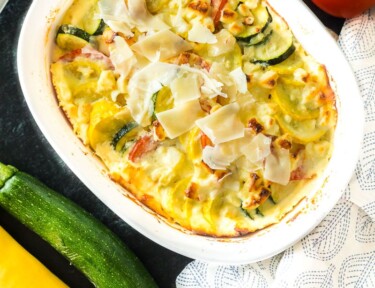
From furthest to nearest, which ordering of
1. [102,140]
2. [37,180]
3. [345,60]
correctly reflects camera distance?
[37,180], [102,140], [345,60]

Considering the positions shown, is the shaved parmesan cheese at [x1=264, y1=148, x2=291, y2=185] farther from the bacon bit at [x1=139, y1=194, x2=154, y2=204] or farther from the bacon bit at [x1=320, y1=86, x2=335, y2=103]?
the bacon bit at [x1=139, y1=194, x2=154, y2=204]

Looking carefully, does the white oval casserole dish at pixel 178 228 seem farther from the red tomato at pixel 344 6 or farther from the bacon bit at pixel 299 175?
the red tomato at pixel 344 6

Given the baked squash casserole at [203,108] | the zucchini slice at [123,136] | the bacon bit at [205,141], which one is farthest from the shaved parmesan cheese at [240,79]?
the zucchini slice at [123,136]

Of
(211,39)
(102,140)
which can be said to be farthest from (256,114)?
(102,140)

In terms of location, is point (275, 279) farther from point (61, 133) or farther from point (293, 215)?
point (61, 133)

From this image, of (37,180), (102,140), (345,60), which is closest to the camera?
(345,60)
